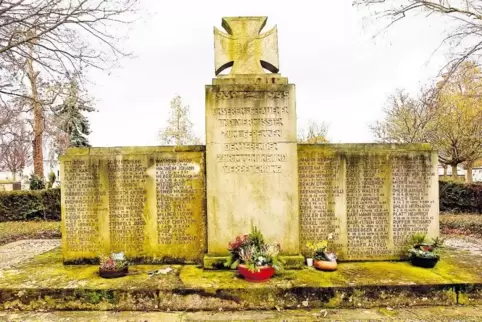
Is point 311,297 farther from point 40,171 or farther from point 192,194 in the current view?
point 40,171

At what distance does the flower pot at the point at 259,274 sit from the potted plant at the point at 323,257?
37.0 inches

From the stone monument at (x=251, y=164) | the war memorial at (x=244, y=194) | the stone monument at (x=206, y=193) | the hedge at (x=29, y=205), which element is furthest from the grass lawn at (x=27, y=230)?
the stone monument at (x=251, y=164)

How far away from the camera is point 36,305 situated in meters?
4.76

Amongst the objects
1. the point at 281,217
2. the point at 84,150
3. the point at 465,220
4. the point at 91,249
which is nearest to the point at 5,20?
the point at 84,150

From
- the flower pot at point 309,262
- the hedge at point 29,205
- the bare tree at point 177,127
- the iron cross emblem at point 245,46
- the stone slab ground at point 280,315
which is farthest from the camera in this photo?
the bare tree at point 177,127

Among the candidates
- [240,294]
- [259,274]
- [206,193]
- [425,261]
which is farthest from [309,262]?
[206,193]

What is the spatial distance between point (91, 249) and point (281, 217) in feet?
11.4

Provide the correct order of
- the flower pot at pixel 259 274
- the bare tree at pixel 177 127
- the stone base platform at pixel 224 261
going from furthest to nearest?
the bare tree at pixel 177 127 → the stone base platform at pixel 224 261 → the flower pot at pixel 259 274

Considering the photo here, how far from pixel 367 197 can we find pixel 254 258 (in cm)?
252

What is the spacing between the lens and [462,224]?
12383 millimetres

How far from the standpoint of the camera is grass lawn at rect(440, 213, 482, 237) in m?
11.3

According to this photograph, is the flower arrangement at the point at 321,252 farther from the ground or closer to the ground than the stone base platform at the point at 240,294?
farther from the ground

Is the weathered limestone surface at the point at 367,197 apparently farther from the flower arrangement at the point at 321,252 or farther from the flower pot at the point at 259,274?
the flower pot at the point at 259,274

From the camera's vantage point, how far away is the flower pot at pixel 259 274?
4.95 m
